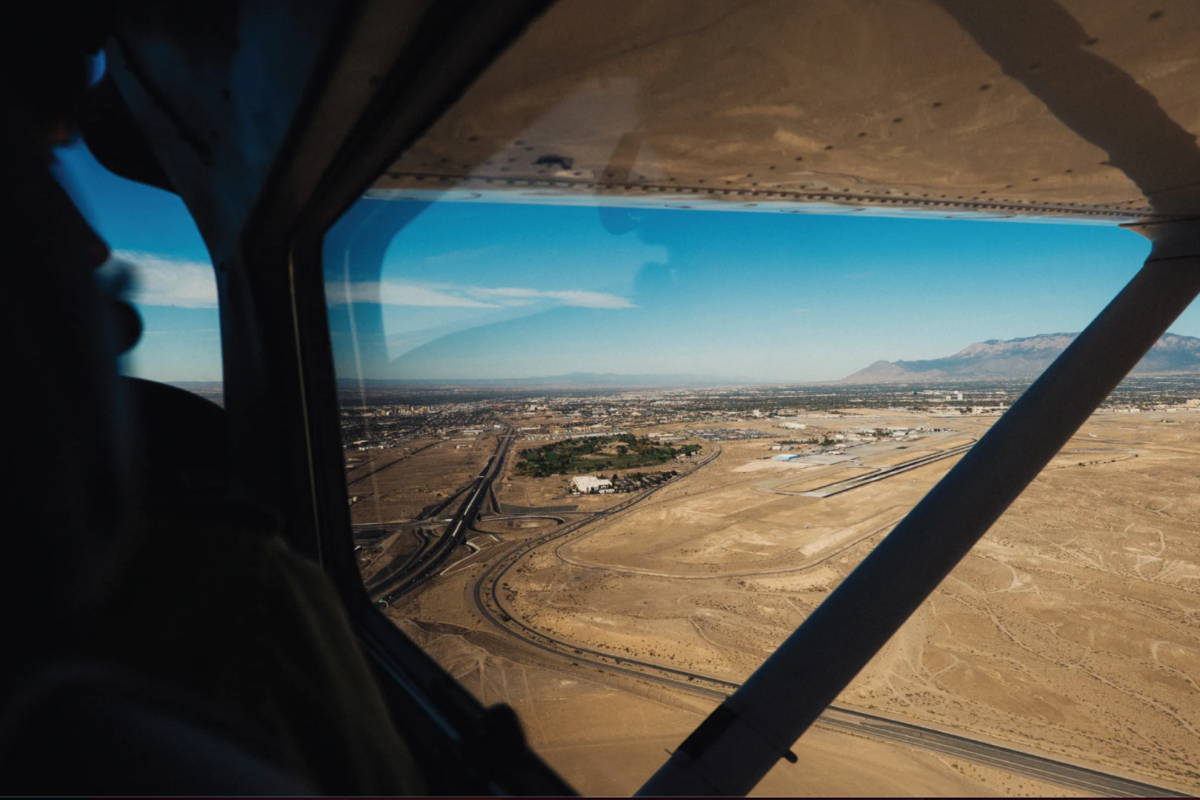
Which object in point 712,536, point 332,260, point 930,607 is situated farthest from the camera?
point 712,536

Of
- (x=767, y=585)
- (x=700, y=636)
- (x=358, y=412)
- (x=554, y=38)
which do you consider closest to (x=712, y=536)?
(x=767, y=585)

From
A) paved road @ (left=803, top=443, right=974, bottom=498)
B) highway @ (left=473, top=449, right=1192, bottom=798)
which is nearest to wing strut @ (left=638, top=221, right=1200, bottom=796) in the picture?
highway @ (left=473, top=449, right=1192, bottom=798)

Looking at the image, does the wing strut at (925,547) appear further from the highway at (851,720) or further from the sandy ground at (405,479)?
the highway at (851,720)

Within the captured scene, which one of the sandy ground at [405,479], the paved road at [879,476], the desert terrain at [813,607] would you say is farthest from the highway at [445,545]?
the paved road at [879,476]

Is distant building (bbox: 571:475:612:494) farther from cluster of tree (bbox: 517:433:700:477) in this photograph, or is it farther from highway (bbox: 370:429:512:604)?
highway (bbox: 370:429:512:604)

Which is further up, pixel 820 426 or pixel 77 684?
pixel 77 684

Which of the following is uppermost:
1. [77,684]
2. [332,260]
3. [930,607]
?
[332,260]

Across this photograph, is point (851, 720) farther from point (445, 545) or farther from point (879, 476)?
point (879, 476)

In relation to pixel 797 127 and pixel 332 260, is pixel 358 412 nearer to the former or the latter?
pixel 332 260
